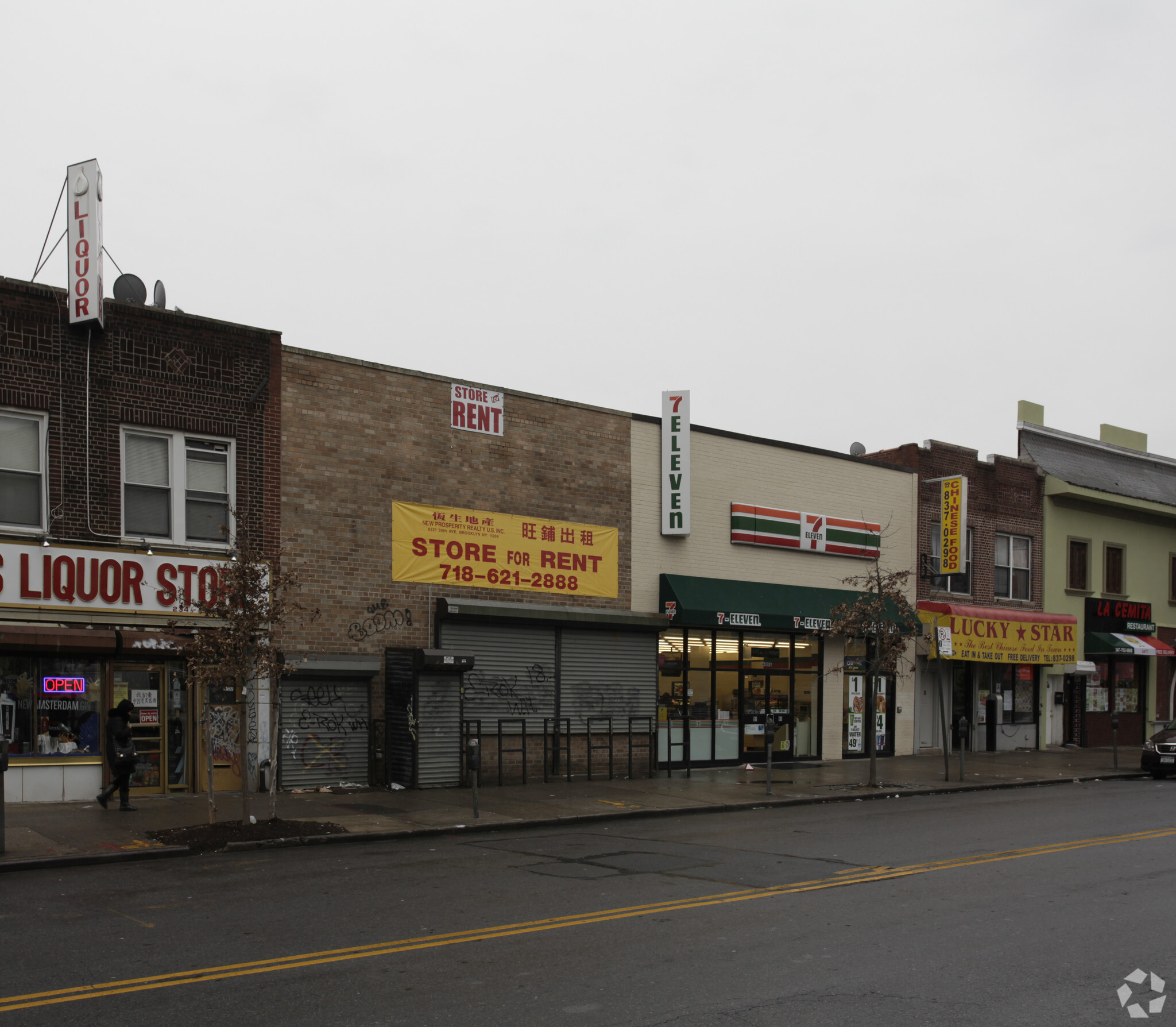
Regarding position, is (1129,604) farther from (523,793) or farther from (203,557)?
(203,557)

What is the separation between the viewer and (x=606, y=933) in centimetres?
891

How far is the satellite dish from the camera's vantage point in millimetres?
19234

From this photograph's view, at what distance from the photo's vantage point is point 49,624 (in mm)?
16625

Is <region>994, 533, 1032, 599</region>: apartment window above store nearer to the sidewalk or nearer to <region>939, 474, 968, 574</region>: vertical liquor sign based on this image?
<region>939, 474, 968, 574</region>: vertical liquor sign

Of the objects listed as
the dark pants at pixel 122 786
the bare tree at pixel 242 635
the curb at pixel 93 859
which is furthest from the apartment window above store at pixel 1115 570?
the curb at pixel 93 859

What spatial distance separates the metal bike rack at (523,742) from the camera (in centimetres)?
2053

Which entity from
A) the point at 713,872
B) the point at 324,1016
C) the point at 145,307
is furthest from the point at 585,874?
the point at 145,307

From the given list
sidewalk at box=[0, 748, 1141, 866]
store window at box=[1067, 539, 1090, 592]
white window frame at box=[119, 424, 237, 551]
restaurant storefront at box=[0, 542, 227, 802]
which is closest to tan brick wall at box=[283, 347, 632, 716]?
white window frame at box=[119, 424, 237, 551]

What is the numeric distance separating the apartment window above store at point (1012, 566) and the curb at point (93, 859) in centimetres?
2428

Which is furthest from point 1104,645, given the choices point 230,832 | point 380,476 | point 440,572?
point 230,832

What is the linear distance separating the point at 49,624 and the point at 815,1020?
13.4 m

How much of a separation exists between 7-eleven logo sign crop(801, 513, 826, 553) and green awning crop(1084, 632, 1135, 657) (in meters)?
11.3

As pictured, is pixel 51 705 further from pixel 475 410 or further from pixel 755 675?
pixel 755 675

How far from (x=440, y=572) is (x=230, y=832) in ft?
25.3
